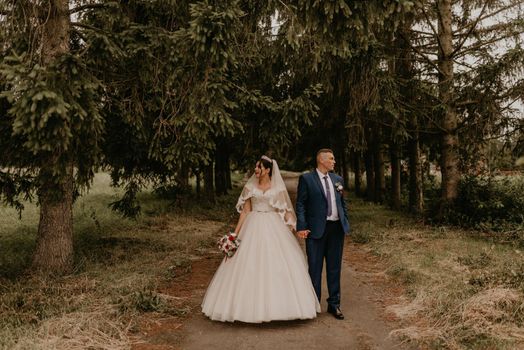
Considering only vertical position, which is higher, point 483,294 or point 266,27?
point 266,27

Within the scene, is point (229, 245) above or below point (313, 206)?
below

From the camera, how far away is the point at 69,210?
915cm

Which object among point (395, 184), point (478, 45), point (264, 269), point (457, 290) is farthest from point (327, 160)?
point (395, 184)

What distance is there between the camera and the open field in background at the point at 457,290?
553 cm

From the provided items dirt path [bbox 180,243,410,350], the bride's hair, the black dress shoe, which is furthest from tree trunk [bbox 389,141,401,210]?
the black dress shoe

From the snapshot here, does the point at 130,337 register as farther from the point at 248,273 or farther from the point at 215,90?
the point at 215,90

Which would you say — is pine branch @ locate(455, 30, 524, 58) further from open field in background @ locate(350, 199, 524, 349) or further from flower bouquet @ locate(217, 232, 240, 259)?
flower bouquet @ locate(217, 232, 240, 259)

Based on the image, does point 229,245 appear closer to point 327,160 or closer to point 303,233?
point 303,233

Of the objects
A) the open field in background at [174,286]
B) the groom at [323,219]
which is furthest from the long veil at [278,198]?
the open field in background at [174,286]

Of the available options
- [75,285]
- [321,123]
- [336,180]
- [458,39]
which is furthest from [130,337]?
[458,39]

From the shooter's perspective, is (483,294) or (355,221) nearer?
(483,294)

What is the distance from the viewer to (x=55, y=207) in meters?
8.92

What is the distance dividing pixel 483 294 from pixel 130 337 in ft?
15.8

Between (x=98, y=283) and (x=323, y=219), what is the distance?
13.8ft
